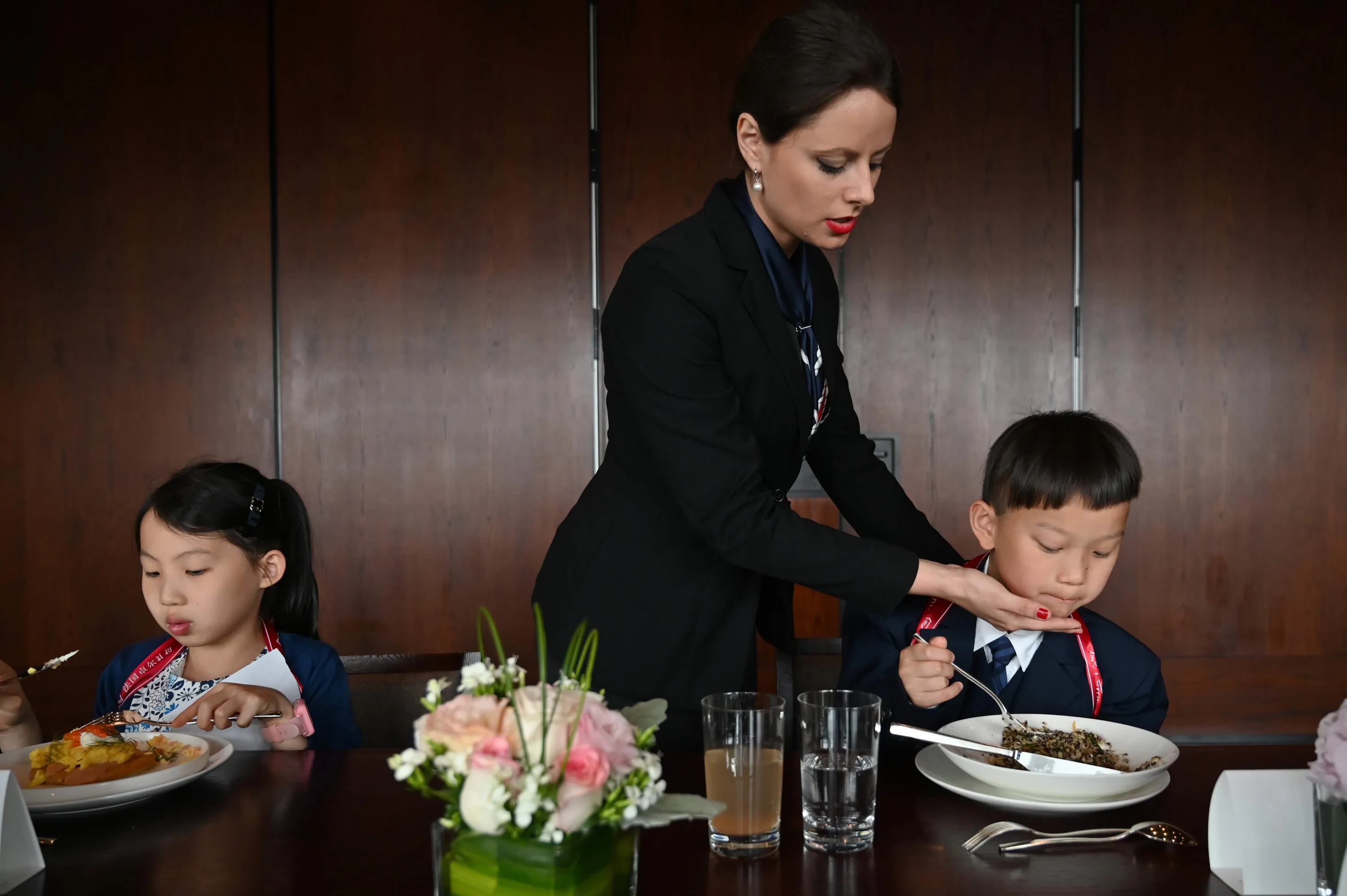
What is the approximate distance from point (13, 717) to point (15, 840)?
60cm

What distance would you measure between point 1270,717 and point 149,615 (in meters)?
3.38

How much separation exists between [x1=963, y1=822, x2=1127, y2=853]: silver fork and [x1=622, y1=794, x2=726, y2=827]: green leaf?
320mm

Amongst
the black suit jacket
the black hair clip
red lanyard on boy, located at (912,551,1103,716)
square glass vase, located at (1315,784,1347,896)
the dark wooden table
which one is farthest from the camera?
the black hair clip

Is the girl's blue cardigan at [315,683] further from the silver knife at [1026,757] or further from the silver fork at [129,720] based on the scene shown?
the silver knife at [1026,757]

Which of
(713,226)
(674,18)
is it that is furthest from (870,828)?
(674,18)

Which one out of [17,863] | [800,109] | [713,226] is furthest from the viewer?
[713,226]

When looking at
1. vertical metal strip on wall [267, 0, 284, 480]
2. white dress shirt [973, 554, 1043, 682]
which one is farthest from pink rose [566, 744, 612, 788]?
vertical metal strip on wall [267, 0, 284, 480]

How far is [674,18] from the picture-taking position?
365cm

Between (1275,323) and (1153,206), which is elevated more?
(1153,206)

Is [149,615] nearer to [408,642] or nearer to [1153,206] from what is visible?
[408,642]

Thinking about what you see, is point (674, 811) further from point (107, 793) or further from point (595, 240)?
point (595, 240)

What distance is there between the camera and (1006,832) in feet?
3.60

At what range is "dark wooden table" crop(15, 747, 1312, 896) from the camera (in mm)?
988

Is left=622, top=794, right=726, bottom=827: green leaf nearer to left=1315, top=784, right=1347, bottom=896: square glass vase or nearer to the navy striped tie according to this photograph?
left=1315, top=784, right=1347, bottom=896: square glass vase
